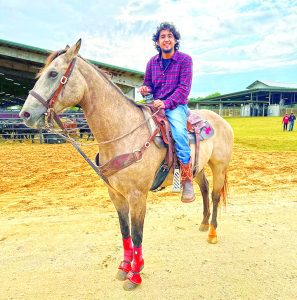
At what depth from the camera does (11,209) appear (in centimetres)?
580

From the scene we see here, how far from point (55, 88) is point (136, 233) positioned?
6.01 ft

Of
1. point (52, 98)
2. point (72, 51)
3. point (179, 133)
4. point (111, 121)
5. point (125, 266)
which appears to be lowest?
point (125, 266)

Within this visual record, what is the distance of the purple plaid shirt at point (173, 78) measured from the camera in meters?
3.57

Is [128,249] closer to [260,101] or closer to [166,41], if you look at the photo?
[166,41]

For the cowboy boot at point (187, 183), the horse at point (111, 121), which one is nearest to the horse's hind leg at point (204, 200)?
the cowboy boot at point (187, 183)

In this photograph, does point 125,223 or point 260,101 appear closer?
point 125,223

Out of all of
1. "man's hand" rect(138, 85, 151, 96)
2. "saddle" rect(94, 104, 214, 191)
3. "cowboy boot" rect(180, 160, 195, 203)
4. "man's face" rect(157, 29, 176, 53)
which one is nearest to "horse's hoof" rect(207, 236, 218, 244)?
"cowboy boot" rect(180, 160, 195, 203)

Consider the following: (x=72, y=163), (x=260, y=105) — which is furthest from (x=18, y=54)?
(x=260, y=105)

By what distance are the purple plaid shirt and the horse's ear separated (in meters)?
1.22

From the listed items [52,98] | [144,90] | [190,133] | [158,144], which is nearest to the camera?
[52,98]

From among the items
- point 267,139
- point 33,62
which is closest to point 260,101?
point 267,139

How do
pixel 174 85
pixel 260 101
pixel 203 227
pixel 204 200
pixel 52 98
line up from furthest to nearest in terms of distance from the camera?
pixel 260 101
pixel 204 200
pixel 203 227
pixel 174 85
pixel 52 98

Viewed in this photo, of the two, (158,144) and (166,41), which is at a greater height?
(166,41)

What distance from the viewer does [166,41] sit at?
354cm
